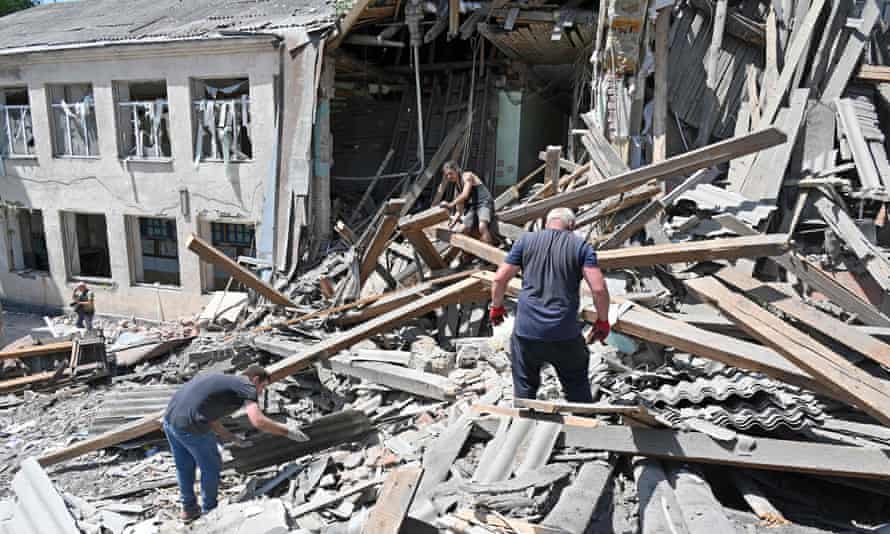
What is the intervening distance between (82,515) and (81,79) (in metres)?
11.5

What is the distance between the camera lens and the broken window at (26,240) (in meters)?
14.9

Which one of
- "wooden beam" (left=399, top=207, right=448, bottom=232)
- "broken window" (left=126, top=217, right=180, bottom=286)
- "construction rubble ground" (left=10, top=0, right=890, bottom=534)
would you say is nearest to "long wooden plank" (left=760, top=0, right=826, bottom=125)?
"construction rubble ground" (left=10, top=0, right=890, bottom=534)

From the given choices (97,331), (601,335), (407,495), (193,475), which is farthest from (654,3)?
(97,331)

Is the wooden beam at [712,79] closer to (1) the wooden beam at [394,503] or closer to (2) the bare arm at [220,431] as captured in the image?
(1) the wooden beam at [394,503]

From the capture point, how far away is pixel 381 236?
287 inches

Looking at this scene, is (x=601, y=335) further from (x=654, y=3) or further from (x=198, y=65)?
(x=198, y=65)

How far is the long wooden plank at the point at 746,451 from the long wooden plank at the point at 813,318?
0.86 meters

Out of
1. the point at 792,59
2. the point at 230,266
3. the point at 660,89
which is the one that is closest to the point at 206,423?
the point at 230,266

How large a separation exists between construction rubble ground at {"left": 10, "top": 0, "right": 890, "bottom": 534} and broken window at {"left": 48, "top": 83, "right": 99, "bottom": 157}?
5124mm

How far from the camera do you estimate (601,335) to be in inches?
154

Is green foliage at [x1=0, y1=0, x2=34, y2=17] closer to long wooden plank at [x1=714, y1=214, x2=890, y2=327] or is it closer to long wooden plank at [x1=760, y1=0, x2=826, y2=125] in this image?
long wooden plank at [x1=760, y1=0, x2=826, y2=125]

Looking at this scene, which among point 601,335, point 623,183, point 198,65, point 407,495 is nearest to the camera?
point 407,495

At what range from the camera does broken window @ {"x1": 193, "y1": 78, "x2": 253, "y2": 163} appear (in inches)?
460

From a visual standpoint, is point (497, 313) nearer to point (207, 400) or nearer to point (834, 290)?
point (207, 400)
